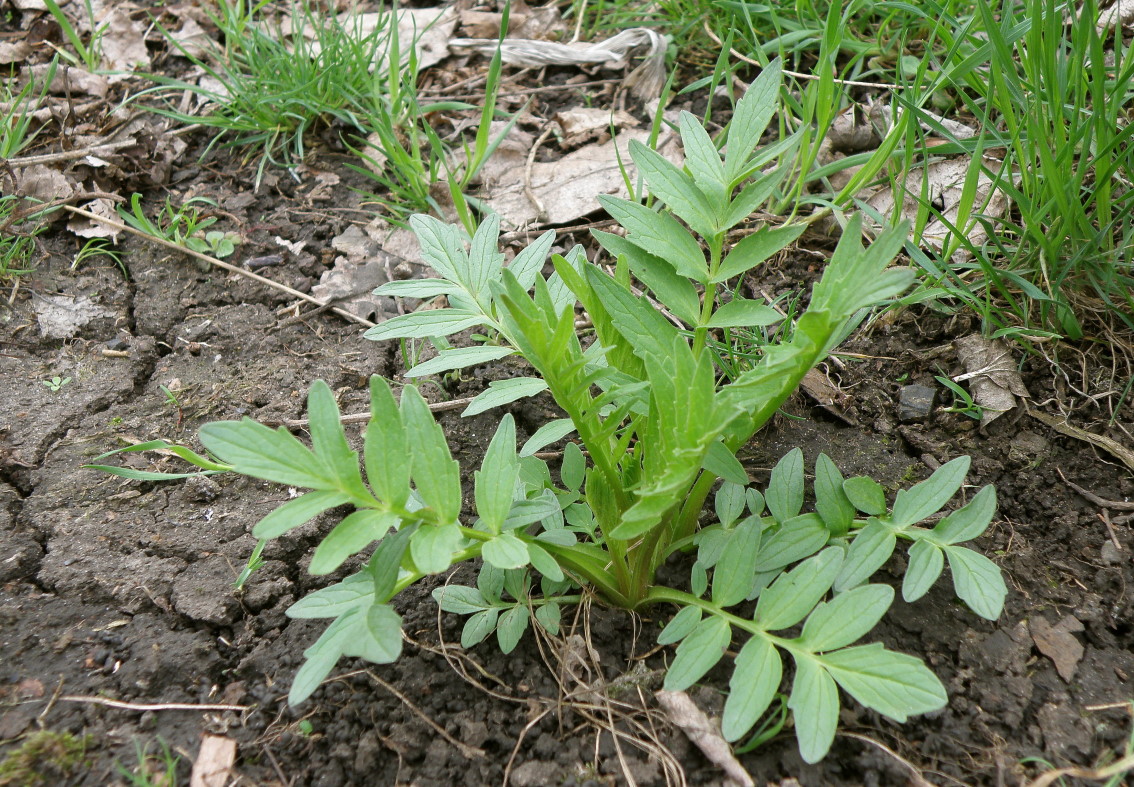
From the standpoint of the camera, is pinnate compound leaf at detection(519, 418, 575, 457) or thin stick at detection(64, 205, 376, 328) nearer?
pinnate compound leaf at detection(519, 418, 575, 457)

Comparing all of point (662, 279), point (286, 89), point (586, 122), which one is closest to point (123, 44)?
point (286, 89)

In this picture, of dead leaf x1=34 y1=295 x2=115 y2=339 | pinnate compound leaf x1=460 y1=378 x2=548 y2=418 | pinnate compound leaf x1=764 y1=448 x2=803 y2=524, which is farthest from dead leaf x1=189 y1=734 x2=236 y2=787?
dead leaf x1=34 y1=295 x2=115 y2=339

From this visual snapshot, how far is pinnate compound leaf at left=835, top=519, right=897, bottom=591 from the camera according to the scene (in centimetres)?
165

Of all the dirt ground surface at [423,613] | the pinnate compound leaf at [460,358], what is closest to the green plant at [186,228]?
the dirt ground surface at [423,613]

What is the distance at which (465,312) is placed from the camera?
1.89 m

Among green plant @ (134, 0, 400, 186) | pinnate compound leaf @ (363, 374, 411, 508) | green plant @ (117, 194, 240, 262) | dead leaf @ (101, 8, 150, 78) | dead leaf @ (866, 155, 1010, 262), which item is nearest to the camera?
pinnate compound leaf @ (363, 374, 411, 508)

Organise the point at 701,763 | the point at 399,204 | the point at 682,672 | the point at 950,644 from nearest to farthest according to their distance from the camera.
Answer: the point at 682,672, the point at 701,763, the point at 950,644, the point at 399,204

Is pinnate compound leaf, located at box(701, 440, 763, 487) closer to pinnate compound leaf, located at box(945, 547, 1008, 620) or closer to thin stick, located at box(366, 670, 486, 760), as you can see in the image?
pinnate compound leaf, located at box(945, 547, 1008, 620)

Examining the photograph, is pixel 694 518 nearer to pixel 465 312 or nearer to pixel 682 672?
pixel 682 672

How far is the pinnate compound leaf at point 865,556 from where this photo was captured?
5.43 feet

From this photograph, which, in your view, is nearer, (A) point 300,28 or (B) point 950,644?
(B) point 950,644

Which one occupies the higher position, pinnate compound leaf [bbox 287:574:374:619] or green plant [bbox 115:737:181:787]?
pinnate compound leaf [bbox 287:574:374:619]

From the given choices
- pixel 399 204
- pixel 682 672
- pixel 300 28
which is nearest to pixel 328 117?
pixel 300 28

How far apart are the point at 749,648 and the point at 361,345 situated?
158cm
